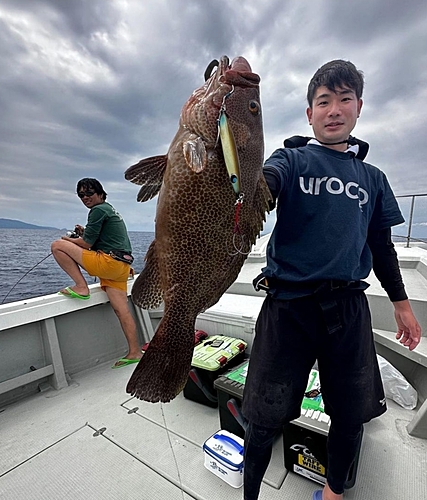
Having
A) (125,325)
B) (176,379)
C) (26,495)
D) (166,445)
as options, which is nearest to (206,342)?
(166,445)

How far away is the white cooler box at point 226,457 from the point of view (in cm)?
177

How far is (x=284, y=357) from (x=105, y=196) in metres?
2.92

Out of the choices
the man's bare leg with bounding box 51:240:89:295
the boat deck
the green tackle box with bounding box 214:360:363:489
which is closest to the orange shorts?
the man's bare leg with bounding box 51:240:89:295

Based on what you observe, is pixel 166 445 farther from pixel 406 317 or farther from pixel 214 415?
pixel 406 317

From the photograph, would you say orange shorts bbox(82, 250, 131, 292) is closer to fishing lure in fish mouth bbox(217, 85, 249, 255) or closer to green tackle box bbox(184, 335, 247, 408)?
green tackle box bbox(184, 335, 247, 408)

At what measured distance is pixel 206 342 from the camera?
9.30ft

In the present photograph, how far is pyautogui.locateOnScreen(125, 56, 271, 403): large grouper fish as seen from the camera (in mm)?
960

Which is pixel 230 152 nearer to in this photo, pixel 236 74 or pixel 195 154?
pixel 195 154

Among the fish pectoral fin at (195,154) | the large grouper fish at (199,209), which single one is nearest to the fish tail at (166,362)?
the large grouper fish at (199,209)

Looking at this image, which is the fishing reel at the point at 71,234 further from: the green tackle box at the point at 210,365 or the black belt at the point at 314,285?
the black belt at the point at 314,285

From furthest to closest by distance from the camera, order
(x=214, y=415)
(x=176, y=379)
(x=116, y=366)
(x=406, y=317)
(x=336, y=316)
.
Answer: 1. (x=116, y=366)
2. (x=214, y=415)
3. (x=406, y=317)
4. (x=336, y=316)
5. (x=176, y=379)

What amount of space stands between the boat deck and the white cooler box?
56 mm

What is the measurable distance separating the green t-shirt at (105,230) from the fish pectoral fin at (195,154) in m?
2.45

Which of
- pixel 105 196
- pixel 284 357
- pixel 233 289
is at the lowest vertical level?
pixel 233 289
